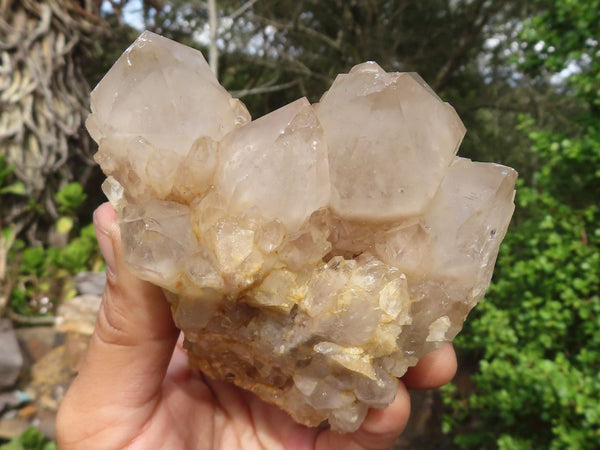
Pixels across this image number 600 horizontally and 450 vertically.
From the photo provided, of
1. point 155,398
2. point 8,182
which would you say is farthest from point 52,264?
point 155,398

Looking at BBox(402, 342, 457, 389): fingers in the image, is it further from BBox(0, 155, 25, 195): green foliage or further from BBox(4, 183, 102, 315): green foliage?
BBox(0, 155, 25, 195): green foliage

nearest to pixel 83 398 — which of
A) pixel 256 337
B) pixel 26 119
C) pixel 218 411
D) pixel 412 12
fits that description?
pixel 218 411

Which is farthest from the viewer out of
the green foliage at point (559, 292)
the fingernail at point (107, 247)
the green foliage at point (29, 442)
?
the green foliage at point (29, 442)

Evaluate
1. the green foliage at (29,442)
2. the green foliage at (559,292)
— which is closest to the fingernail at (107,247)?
the green foliage at (559,292)

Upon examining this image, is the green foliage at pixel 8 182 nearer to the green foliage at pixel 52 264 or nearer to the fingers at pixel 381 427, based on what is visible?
the green foliage at pixel 52 264

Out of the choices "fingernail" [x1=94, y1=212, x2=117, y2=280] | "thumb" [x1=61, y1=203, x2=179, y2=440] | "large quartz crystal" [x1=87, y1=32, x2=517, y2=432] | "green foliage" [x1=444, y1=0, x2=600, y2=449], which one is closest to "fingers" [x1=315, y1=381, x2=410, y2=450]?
"large quartz crystal" [x1=87, y1=32, x2=517, y2=432]

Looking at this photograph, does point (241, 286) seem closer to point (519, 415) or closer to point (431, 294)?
point (431, 294)

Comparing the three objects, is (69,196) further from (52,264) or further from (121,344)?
(121,344)
